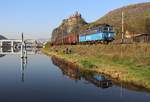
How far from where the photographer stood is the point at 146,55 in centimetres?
4428

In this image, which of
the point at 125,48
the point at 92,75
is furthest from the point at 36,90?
the point at 125,48

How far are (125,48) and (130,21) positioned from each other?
102 metres

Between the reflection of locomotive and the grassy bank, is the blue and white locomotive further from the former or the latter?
the reflection of locomotive

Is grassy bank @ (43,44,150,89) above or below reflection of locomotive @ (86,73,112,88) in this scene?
above

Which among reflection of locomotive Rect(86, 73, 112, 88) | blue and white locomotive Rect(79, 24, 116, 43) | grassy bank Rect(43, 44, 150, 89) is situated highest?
blue and white locomotive Rect(79, 24, 116, 43)

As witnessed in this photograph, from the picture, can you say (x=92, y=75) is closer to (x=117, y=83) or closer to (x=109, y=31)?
(x=117, y=83)

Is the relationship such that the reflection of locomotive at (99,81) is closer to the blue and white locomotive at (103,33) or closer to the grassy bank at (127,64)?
the grassy bank at (127,64)

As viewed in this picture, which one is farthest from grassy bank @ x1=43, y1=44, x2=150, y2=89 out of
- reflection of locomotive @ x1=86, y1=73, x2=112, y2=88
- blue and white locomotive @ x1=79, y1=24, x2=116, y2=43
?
blue and white locomotive @ x1=79, y1=24, x2=116, y2=43

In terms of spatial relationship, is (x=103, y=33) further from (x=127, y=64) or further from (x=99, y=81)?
(x=99, y=81)

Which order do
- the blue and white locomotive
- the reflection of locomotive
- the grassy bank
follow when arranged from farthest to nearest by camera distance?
1. the blue and white locomotive
2. the reflection of locomotive
3. the grassy bank

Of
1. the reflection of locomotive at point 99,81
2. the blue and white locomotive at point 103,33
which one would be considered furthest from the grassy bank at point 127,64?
the blue and white locomotive at point 103,33

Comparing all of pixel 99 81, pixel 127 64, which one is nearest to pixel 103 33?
pixel 127 64

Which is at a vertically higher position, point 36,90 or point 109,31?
point 109,31

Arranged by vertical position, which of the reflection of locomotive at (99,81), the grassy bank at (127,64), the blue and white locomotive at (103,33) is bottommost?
the reflection of locomotive at (99,81)
